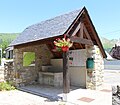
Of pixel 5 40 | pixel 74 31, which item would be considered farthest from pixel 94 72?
pixel 5 40

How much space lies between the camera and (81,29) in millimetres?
8164

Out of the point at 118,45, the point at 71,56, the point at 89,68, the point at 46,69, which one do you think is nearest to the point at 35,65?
the point at 46,69

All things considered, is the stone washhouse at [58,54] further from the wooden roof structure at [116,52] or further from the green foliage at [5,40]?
the green foliage at [5,40]

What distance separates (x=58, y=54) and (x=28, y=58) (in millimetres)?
2276

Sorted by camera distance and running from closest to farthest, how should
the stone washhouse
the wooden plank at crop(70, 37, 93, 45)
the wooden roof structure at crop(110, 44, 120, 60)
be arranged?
the wooden roof structure at crop(110, 44, 120, 60)
the wooden plank at crop(70, 37, 93, 45)
the stone washhouse

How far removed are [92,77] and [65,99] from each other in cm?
280

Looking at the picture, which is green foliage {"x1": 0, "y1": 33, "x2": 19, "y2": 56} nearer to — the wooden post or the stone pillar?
the stone pillar

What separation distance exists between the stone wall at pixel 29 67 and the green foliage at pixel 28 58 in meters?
0.21

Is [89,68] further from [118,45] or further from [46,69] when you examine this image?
[118,45]

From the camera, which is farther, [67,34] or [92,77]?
[92,77]

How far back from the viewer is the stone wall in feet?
34.1

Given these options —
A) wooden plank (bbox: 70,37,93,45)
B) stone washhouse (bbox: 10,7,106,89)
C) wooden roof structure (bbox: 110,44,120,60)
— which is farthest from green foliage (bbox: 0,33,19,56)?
wooden roof structure (bbox: 110,44,120,60)

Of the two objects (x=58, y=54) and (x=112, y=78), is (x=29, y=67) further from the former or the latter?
(x=112, y=78)

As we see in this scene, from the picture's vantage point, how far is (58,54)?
1197 centimetres
